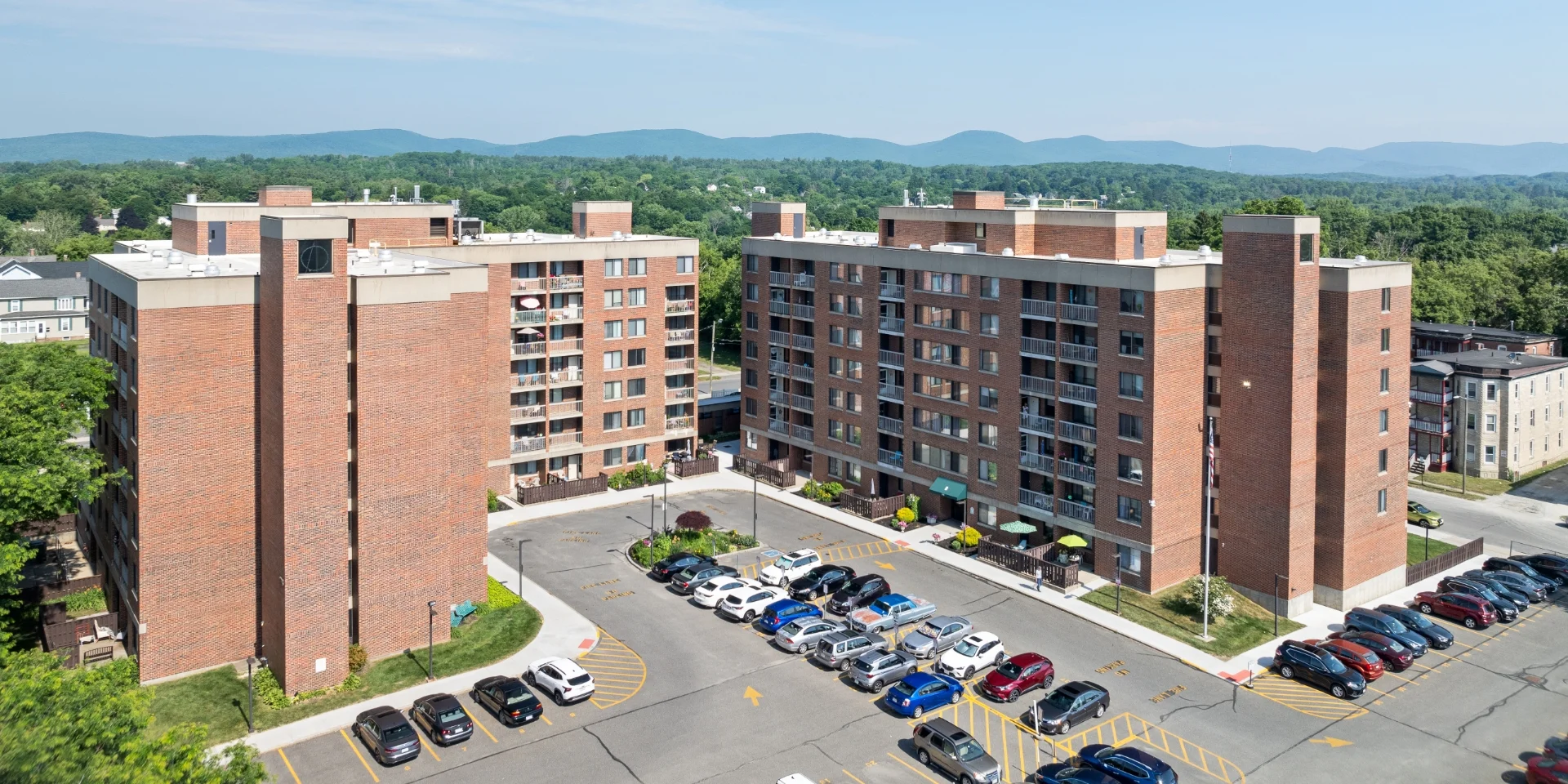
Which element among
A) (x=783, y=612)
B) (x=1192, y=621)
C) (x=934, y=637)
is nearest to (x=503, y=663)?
(x=783, y=612)

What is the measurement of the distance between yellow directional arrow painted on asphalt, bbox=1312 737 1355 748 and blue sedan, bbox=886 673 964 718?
48.0 feet

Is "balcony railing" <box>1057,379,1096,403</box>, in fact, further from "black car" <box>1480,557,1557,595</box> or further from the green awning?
"black car" <box>1480,557,1557,595</box>

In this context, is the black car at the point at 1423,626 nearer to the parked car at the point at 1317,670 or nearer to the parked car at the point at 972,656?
the parked car at the point at 1317,670

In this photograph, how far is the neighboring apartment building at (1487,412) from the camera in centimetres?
8788

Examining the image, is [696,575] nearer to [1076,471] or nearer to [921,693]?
[921,693]

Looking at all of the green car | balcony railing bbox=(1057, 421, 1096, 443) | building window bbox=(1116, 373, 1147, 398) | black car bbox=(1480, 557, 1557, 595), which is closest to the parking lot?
black car bbox=(1480, 557, 1557, 595)

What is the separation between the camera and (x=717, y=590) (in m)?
57.8

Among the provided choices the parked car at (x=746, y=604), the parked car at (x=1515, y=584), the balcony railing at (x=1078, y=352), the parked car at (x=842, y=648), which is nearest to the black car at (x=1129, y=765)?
the parked car at (x=842, y=648)

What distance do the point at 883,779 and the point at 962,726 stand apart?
584 centimetres

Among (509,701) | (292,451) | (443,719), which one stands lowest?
(443,719)

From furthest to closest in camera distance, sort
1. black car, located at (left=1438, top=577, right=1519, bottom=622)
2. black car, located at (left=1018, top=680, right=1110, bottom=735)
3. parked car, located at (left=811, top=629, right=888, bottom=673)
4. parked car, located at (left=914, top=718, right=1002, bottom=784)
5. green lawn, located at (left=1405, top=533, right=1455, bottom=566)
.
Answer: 1. green lawn, located at (left=1405, top=533, right=1455, bottom=566)
2. black car, located at (left=1438, top=577, right=1519, bottom=622)
3. parked car, located at (left=811, top=629, right=888, bottom=673)
4. black car, located at (left=1018, top=680, right=1110, bottom=735)
5. parked car, located at (left=914, top=718, right=1002, bottom=784)

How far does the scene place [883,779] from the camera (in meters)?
40.5

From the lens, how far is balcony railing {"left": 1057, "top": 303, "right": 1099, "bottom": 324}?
6197 cm

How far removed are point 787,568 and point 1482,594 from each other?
1522 inches
